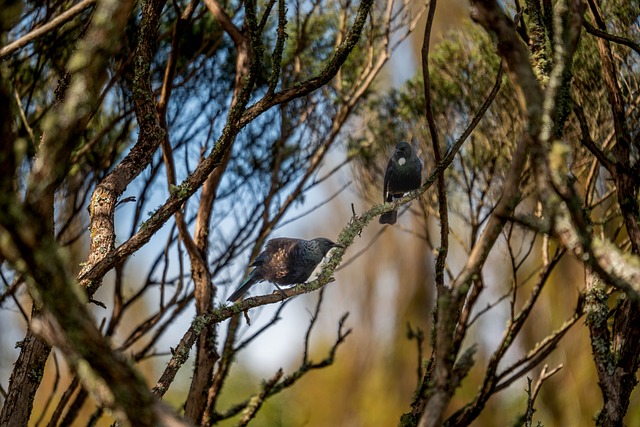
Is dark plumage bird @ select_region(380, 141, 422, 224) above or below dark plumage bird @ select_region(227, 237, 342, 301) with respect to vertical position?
above

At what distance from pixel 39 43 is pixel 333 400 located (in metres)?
8.37

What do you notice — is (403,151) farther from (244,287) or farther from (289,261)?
(244,287)

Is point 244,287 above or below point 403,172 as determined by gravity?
below

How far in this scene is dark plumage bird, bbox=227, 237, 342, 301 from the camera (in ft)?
12.3

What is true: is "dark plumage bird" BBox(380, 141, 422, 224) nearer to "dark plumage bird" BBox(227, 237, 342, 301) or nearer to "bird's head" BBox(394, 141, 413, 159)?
"bird's head" BBox(394, 141, 413, 159)

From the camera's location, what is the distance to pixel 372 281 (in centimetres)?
1142

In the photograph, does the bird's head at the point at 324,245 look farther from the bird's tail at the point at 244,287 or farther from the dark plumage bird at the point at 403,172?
the dark plumage bird at the point at 403,172

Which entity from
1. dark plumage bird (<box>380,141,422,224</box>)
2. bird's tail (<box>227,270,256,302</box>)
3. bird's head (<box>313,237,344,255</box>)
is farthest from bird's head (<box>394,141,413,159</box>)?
bird's tail (<box>227,270,256,302</box>)

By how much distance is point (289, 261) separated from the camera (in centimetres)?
375

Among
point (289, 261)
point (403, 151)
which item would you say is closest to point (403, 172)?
point (403, 151)

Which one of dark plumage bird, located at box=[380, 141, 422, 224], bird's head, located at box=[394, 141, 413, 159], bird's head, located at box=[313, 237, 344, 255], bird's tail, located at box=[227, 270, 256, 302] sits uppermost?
bird's head, located at box=[394, 141, 413, 159]

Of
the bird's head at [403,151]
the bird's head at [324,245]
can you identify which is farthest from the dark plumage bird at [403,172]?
the bird's head at [324,245]

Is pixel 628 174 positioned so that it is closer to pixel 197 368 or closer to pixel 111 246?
pixel 111 246

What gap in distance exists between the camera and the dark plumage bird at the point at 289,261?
12.3 feet
